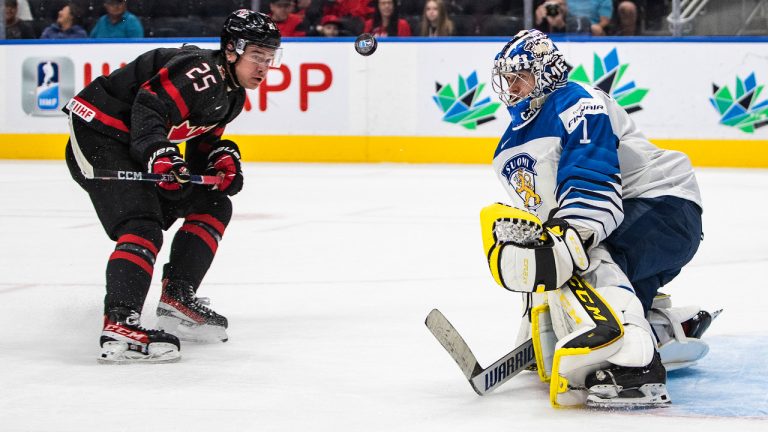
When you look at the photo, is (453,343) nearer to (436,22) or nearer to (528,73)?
(528,73)

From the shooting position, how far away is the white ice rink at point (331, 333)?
2174 mm

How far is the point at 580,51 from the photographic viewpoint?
9016 millimetres

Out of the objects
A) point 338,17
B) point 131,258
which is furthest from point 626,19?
point 131,258

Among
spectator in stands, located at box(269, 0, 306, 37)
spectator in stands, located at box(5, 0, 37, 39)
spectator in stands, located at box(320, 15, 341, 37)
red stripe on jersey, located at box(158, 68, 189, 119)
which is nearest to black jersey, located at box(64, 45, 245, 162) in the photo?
red stripe on jersey, located at box(158, 68, 189, 119)

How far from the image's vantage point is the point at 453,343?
7.92ft

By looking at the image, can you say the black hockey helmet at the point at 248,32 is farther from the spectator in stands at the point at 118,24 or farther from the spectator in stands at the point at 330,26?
the spectator in stands at the point at 118,24

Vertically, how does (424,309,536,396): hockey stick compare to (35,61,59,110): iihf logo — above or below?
above

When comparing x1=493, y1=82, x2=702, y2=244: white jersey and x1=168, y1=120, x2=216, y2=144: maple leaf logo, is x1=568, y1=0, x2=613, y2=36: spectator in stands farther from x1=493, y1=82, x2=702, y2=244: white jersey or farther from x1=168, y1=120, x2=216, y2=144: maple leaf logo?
x1=493, y1=82, x2=702, y2=244: white jersey

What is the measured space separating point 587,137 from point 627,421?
0.57 meters

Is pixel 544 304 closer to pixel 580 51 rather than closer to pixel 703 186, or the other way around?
pixel 703 186

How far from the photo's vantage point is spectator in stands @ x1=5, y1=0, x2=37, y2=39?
10.1 meters

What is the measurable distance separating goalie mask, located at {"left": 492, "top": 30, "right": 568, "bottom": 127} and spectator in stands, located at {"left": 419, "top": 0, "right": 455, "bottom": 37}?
23.2 ft

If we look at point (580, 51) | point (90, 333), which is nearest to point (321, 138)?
point (580, 51)

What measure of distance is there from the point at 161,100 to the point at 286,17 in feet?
23.0
